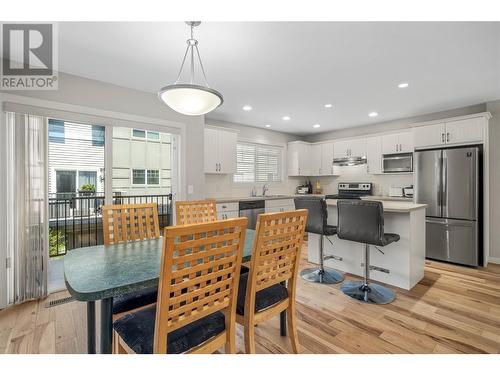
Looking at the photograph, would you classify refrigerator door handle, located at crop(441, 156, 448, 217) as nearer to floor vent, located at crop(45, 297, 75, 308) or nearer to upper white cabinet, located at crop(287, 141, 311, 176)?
upper white cabinet, located at crop(287, 141, 311, 176)

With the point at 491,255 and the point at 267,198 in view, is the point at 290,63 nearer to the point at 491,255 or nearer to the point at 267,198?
the point at 267,198

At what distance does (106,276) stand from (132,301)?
42cm

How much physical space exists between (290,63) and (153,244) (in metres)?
2.16

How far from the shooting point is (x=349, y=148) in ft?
17.9

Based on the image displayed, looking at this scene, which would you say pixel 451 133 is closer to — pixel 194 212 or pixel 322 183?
pixel 322 183

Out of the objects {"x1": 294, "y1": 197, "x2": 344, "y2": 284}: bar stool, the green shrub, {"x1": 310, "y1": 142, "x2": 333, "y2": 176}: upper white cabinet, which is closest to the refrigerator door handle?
{"x1": 294, "y1": 197, "x2": 344, "y2": 284}: bar stool

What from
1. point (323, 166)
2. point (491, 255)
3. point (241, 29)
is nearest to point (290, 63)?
point (241, 29)

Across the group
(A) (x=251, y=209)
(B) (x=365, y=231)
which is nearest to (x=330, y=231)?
(B) (x=365, y=231)

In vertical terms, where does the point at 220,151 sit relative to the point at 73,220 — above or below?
above

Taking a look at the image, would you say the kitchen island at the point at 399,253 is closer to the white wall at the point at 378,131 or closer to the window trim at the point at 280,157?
the white wall at the point at 378,131

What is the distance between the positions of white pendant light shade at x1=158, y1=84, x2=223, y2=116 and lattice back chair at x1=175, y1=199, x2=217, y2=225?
39.8 inches

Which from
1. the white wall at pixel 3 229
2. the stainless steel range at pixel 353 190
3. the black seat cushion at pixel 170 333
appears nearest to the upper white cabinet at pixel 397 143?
the stainless steel range at pixel 353 190
